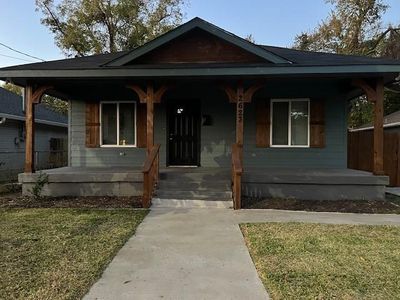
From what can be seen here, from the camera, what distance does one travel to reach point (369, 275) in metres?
4.32

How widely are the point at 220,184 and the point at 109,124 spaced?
4194mm

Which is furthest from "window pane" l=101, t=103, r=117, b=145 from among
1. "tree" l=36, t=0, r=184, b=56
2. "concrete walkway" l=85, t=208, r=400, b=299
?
"tree" l=36, t=0, r=184, b=56

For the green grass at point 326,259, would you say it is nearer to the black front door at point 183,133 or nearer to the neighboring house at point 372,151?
the black front door at point 183,133

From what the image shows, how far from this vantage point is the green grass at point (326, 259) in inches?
154

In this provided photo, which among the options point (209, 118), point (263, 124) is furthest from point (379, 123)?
point (209, 118)

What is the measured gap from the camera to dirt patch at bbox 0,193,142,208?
27.6 ft

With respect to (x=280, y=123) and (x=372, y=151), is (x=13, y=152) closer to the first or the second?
(x=280, y=123)

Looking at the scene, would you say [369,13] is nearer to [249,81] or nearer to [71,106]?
[249,81]

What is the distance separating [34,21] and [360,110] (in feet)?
72.9

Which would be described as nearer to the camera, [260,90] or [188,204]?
[188,204]

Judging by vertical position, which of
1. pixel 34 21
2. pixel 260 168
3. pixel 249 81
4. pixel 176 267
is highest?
pixel 34 21

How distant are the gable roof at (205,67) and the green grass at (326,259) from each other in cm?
359

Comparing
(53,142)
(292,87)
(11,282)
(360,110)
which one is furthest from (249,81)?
(360,110)

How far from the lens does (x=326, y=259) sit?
486 cm
